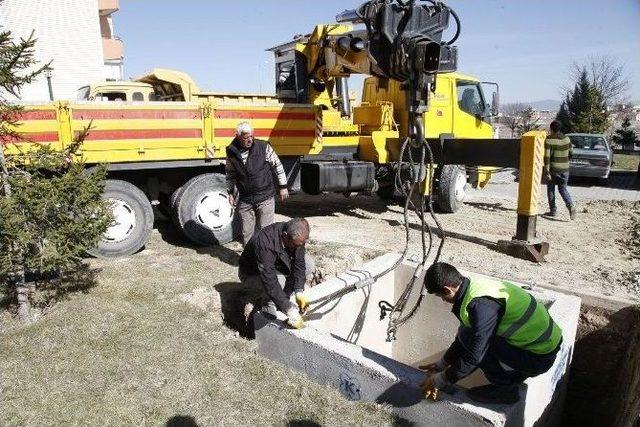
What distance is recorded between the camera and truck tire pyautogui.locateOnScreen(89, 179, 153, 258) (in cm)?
610

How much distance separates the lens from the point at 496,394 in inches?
125

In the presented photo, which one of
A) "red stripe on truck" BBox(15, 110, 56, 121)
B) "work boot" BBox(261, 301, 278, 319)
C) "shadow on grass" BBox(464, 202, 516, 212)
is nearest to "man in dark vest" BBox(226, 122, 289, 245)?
"work boot" BBox(261, 301, 278, 319)

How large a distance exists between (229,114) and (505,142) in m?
3.69

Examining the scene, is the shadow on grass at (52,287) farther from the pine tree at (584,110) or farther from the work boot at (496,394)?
the pine tree at (584,110)

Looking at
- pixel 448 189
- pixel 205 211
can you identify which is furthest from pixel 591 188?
pixel 205 211

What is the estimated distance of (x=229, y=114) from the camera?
6.59m

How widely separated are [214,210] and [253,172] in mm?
1517

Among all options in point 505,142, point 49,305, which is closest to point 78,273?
point 49,305

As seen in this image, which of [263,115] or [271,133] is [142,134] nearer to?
[263,115]

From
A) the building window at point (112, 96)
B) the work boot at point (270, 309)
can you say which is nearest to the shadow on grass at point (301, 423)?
the work boot at point (270, 309)

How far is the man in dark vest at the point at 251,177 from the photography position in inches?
215

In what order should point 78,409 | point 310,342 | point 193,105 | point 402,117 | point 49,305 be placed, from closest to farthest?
point 78,409
point 310,342
point 49,305
point 193,105
point 402,117

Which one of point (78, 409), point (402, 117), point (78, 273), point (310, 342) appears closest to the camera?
point (78, 409)

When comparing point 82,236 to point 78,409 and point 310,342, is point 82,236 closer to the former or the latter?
point 78,409
